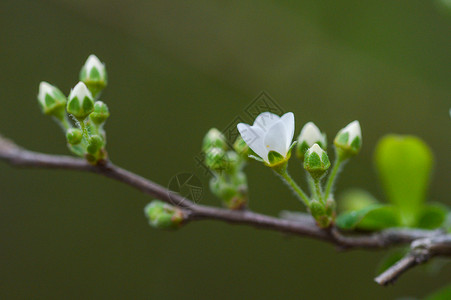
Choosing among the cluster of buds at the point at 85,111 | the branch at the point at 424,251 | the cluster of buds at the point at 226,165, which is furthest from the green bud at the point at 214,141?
the branch at the point at 424,251

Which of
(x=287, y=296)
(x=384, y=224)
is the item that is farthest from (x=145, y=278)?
(x=384, y=224)

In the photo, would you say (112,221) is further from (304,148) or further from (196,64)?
(304,148)

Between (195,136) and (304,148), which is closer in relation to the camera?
(304,148)

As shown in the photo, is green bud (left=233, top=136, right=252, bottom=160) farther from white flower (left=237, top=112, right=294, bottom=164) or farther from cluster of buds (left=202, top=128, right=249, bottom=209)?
white flower (left=237, top=112, right=294, bottom=164)

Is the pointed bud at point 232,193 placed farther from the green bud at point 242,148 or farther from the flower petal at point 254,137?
the flower petal at point 254,137

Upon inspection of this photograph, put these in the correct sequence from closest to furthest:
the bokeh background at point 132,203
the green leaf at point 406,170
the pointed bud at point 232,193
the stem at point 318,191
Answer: the stem at point 318,191 → the pointed bud at point 232,193 → the green leaf at point 406,170 → the bokeh background at point 132,203

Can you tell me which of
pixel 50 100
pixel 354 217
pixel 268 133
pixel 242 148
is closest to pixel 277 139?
pixel 268 133

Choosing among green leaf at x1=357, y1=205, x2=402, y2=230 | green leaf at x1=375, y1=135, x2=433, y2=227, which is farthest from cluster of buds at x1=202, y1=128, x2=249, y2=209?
green leaf at x1=375, y1=135, x2=433, y2=227
